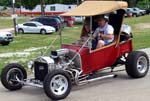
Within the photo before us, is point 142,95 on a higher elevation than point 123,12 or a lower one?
lower

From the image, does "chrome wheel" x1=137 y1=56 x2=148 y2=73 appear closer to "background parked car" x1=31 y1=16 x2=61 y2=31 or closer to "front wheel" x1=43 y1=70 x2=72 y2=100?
"front wheel" x1=43 y1=70 x2=72 y2=100

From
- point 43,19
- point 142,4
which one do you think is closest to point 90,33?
point 43,19

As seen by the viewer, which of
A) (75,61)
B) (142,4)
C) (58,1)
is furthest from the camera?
(142,4)

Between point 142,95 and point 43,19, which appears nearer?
point 142,95

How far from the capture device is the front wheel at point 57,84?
8352 mm

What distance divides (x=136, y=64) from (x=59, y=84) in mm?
2491

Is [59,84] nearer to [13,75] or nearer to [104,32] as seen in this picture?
[13,75]

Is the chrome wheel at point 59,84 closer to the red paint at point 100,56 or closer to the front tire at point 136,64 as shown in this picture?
the red paint at point 100,56

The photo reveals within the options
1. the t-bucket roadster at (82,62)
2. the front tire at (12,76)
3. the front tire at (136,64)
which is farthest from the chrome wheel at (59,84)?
the front tire at (136,64)

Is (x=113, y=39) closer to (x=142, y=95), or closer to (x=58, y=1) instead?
(x=142, y=95)

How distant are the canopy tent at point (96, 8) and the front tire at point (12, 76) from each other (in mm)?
1565

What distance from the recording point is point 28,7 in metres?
97.0

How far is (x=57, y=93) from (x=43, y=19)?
4211cm

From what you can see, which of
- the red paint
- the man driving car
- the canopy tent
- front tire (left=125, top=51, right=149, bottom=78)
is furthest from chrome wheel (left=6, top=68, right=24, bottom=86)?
front tire (left=125, top=51, right=149, bottom=78)
